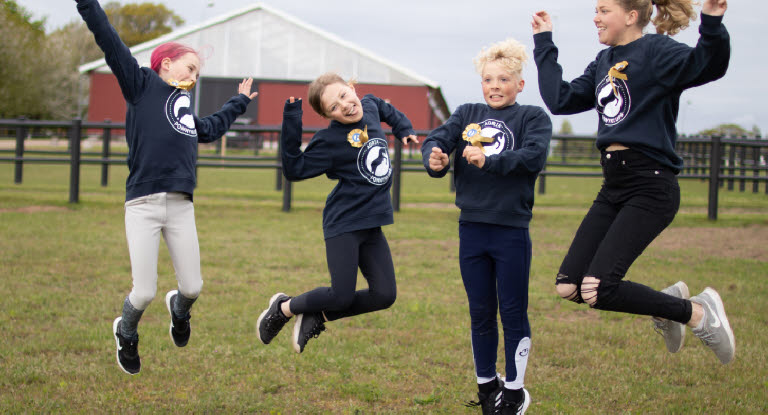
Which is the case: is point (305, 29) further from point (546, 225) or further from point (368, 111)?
point (368, 111)

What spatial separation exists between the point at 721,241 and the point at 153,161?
875 cm

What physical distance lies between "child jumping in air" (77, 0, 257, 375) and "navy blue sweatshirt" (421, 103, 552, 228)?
1416 mm

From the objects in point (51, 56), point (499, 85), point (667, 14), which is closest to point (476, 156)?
point (499, 85)

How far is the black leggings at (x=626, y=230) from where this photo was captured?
367cm

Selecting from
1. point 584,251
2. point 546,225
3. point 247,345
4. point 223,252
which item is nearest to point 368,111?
point 584,251

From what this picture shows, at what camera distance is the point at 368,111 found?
4.46 m

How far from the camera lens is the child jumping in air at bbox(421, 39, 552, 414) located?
3807 millimetres

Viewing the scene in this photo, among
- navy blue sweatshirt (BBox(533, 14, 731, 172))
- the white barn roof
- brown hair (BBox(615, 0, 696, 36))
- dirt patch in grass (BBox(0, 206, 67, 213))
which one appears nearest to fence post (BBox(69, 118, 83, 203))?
dirt patch in grass (BBox(0, 206, 67, 213))

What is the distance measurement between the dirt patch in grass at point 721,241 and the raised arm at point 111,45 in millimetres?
7670

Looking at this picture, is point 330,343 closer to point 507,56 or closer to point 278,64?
point 507,56

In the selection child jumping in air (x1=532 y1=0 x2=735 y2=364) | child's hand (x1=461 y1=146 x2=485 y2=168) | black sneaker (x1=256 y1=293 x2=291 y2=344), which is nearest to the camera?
child's hand (x1=461 y1=146 x2=485 y2=168)

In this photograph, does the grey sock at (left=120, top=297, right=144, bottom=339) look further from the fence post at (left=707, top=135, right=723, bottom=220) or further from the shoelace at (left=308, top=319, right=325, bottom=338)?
the fence post at (left=707, top=135, right=723, bottom=220)

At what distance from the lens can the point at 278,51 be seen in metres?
38.8

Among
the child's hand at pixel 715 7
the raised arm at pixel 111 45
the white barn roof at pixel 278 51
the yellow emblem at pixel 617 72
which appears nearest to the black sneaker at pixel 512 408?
the yellow emblem at pixel 617 72
